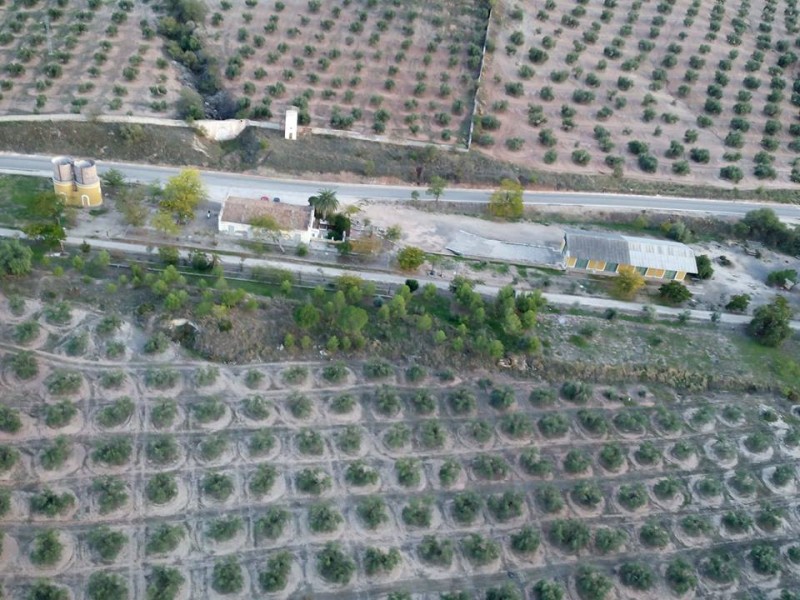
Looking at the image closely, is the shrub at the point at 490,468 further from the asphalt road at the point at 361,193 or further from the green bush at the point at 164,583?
the asphalt road at the point at 361,193

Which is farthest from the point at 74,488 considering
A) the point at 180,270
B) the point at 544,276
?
the point at 544,276

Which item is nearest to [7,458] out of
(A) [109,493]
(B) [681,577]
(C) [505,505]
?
(A) [109,493]

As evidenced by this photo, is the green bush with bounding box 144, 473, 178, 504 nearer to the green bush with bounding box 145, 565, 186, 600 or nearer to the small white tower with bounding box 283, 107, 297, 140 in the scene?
the green bush with bounding box 145, 565, 186, 600

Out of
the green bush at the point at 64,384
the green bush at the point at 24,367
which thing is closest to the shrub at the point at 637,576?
the green bush at the point at 64,384

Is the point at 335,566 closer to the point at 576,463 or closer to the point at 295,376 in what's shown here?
the point at 295,376

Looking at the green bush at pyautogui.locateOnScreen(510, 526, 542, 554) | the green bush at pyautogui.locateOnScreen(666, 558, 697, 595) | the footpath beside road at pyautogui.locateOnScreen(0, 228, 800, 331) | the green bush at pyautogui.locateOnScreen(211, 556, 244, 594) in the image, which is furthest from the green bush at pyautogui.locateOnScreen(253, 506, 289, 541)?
the green bush at pyautogui.locateOnScreen(666, 558, 697, 595)

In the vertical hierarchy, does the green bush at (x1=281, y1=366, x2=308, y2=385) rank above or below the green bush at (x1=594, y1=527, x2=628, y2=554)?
above
